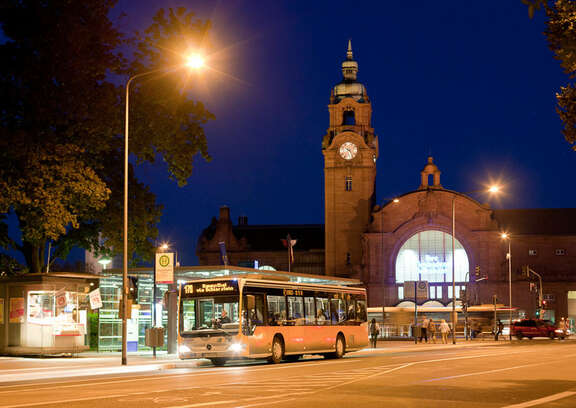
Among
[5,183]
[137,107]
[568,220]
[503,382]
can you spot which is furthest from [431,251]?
[503,382]

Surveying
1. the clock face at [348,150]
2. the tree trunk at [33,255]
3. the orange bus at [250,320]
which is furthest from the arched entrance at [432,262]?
the orange bus at [250,320]

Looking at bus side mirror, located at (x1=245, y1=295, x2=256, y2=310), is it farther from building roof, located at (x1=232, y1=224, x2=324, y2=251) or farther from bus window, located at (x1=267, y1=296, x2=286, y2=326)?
building roof, located at (x1=232, y1=224, x2=324, y2=251)

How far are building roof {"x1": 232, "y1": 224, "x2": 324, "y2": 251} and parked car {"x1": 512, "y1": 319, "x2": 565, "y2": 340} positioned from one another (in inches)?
2021

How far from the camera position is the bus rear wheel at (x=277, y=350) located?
95.2 ft

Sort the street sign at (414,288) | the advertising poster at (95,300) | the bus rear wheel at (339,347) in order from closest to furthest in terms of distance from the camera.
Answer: the bus rear wheel at (339,347), the advertising poster at (95,300), the street sign at (414,288)

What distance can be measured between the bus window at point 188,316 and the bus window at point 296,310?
3580mm

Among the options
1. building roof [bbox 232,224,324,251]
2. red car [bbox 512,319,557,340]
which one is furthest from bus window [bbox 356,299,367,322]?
building roof [bbox 232,224,324,251]

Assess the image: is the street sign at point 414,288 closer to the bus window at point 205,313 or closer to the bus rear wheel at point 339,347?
the bus rear wheel at point 339,347

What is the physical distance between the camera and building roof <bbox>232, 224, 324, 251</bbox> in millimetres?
113500

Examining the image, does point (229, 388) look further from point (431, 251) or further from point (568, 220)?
point (568, 220)

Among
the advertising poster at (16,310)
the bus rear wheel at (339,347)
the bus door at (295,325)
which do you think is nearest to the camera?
the bus door at (295,325)

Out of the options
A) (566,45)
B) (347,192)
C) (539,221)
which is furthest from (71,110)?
(539,221)

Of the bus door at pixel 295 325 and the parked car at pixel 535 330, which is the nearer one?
the bus door at pixel 295 325

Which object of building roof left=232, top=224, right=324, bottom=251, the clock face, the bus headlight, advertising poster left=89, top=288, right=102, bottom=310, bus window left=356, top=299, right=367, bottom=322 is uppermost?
the clock face
